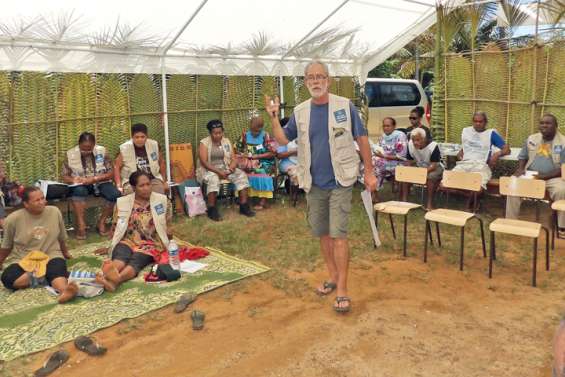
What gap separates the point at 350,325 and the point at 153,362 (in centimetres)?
142

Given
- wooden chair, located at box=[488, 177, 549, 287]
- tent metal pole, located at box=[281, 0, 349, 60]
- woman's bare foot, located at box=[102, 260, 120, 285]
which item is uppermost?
tent metal pole, located at box=[281, 0, 349, 60]

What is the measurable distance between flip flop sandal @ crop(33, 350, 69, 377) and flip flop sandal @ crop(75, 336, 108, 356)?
0.38ft

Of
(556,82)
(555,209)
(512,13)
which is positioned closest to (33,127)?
(555,209)

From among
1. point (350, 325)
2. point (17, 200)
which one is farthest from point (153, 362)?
point (17, 200)

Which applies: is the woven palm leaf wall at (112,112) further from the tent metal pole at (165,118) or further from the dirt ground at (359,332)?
the dirt ground at (359,332)

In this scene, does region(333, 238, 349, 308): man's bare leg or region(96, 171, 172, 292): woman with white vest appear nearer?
region(333, 238, 349, 308): man's bare leg

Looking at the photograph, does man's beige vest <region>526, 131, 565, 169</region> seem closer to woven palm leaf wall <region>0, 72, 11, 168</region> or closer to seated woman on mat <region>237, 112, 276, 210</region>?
seated woman on mat <region>237, 112, 276, 210</region>

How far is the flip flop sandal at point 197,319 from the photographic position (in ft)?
12.5

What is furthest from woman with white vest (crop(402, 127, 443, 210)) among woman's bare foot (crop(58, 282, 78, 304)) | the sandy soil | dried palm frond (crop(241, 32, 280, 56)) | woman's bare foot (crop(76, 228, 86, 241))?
woman's bare foot (crop(58, 282, 78, 304))

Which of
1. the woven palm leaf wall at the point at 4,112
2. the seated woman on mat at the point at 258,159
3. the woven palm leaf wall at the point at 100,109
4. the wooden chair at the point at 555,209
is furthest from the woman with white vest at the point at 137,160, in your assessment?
the wooden chair at the point at 555,209

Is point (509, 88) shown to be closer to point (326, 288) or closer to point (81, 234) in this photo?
point (326, 288)

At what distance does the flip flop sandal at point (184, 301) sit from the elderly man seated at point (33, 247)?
3.49 ft

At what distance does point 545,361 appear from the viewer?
3.20 m

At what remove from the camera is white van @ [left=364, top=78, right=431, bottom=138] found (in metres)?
12.6
